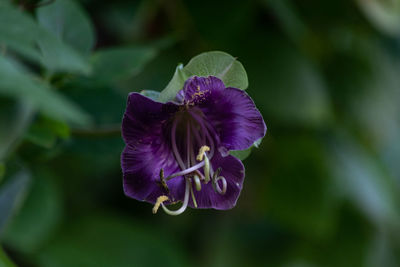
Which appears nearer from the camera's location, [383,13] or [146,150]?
[146,150]

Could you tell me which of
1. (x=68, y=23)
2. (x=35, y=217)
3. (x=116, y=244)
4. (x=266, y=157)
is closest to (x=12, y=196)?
(x=68, y=23)

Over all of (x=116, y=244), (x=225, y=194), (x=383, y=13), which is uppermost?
(x=383, y=13)

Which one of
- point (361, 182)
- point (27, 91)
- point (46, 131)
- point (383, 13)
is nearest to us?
point (27, 91)

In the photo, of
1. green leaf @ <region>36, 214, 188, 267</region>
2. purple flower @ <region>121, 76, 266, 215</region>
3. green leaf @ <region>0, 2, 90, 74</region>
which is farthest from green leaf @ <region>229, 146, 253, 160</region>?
green leaf @ <region>36, 214, 188, 267</region>

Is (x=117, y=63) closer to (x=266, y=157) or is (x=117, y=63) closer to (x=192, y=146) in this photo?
(x=192, y=146)

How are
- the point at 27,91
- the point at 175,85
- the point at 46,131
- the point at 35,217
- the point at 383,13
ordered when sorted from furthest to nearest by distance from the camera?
the point at 383,13
the point at 35,217
the point at 46,131
the point at 175,85
the point at 27,91

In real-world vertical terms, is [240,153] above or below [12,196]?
above

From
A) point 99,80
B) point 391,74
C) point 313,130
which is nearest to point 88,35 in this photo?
point 99,80

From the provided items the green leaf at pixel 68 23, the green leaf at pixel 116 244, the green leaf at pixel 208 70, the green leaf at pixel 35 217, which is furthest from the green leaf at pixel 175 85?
the green leaf at pixel 116 244
